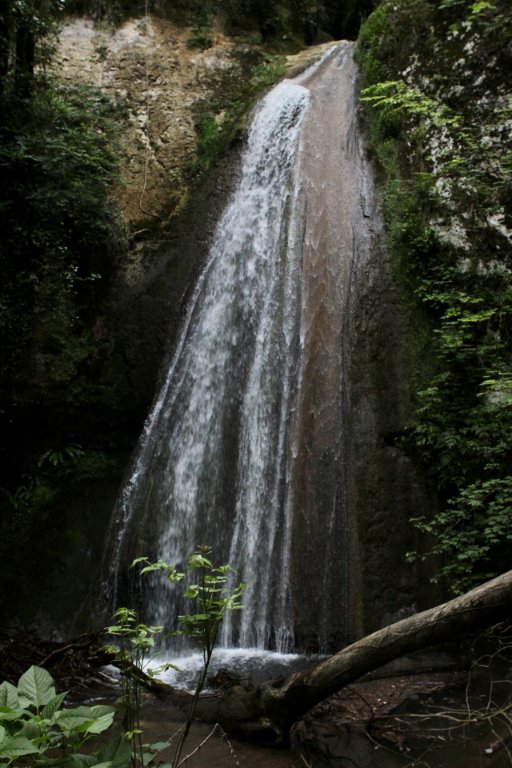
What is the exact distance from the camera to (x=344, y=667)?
3318 mm

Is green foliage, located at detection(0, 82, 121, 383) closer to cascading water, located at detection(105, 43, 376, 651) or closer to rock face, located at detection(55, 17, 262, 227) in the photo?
rock face, located at detection(55, 17, 262, 227)

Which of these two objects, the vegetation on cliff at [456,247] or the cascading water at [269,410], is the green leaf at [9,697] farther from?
the cascading water at [269,410]

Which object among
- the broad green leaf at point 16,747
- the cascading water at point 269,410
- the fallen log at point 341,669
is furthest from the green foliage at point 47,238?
the broad green leaf at point 16,747

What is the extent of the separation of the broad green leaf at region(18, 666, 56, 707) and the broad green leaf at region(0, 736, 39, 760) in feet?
0.73

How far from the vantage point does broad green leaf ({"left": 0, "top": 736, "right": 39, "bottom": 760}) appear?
1.54 meters

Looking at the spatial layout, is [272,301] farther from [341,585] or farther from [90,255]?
[341,585]

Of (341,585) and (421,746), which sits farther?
(341,585)

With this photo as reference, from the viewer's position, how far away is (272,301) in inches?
293

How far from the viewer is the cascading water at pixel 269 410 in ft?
18.9

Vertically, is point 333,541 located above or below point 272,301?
below

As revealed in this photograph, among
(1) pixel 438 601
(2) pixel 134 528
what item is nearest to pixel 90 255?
(2) pixel 134 528

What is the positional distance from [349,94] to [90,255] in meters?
4.66

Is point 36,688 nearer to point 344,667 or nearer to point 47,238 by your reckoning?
point 344,667

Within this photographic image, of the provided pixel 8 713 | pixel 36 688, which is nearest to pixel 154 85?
pixel 36 688
